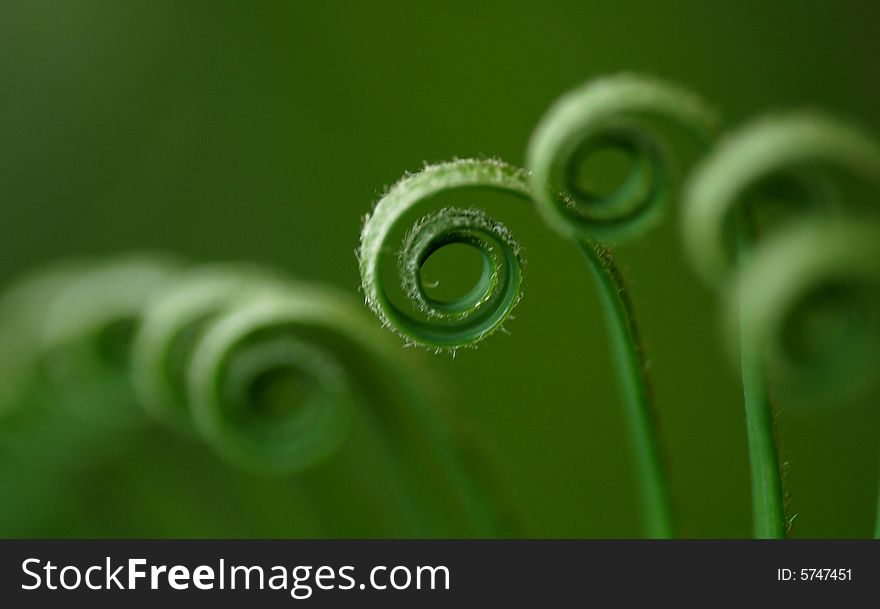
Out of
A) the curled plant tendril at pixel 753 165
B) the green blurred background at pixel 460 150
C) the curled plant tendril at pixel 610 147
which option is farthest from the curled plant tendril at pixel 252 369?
the green blurred background at pixel 460 150

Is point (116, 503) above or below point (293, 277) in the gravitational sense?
below

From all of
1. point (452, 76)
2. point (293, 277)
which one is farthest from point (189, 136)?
point (452, 76)

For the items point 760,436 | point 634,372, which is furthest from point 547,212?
point 760,436

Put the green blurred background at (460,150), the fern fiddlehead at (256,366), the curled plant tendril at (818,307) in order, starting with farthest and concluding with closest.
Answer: the green blurred background at (460,150), the fern fiddlehead at (256,366), the curled plant tendril at (818,307)

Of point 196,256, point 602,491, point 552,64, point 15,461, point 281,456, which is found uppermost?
point 552,64

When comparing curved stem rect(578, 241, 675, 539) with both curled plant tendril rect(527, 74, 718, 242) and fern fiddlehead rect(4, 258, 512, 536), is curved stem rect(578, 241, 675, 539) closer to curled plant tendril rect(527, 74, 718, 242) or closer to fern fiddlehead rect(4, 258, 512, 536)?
curled plant tendril rect(527, 74, 718, 242)

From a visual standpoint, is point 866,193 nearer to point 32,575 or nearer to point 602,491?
point 602,491

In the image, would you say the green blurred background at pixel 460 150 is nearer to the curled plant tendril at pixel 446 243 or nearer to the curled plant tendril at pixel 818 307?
the curled plant tendril at pixel 446 243
